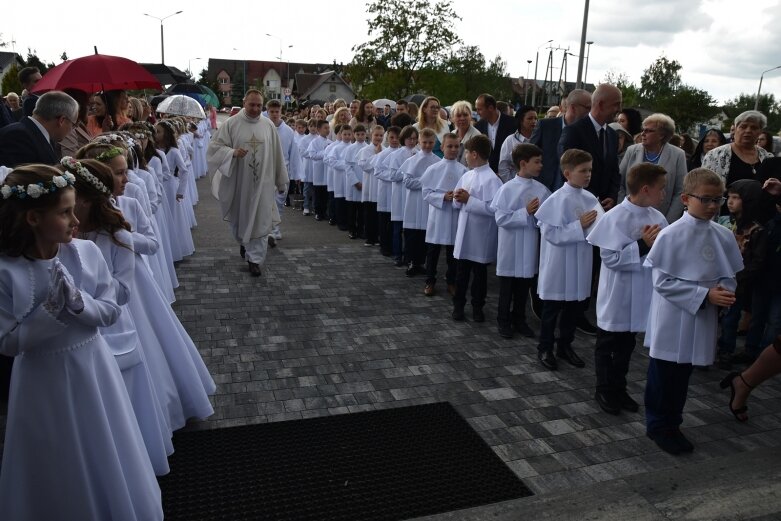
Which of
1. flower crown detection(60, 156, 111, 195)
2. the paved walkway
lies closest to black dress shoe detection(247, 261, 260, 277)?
the paved walkway

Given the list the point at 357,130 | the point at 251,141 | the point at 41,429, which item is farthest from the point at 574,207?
the point at 357,130

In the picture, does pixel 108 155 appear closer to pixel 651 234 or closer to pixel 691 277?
pixel 651 234

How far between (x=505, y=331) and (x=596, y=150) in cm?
201

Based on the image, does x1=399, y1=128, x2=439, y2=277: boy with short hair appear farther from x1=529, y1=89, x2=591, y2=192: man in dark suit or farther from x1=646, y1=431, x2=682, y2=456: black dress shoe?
x1=646, y1=431, x2=682, y2=456: black dress shoe

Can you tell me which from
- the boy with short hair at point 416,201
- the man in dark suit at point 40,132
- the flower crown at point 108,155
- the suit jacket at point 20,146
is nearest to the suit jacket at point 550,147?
the boy with short hair at point 416,201

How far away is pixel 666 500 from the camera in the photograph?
3.71 metres

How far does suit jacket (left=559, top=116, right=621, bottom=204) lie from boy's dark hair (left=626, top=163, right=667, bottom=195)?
171cm

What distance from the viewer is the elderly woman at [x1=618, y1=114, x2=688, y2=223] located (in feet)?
22.4

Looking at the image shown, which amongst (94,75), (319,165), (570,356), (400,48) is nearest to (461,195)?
(570,356)

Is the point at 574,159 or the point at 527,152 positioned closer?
the point at 574,159

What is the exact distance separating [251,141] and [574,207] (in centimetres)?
494

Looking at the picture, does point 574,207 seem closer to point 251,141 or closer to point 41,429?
point 41,429

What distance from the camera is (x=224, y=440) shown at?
13.9 feet

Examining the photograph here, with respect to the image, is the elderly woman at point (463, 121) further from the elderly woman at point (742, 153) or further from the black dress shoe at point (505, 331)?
the elderly woman at point (742, 153)
